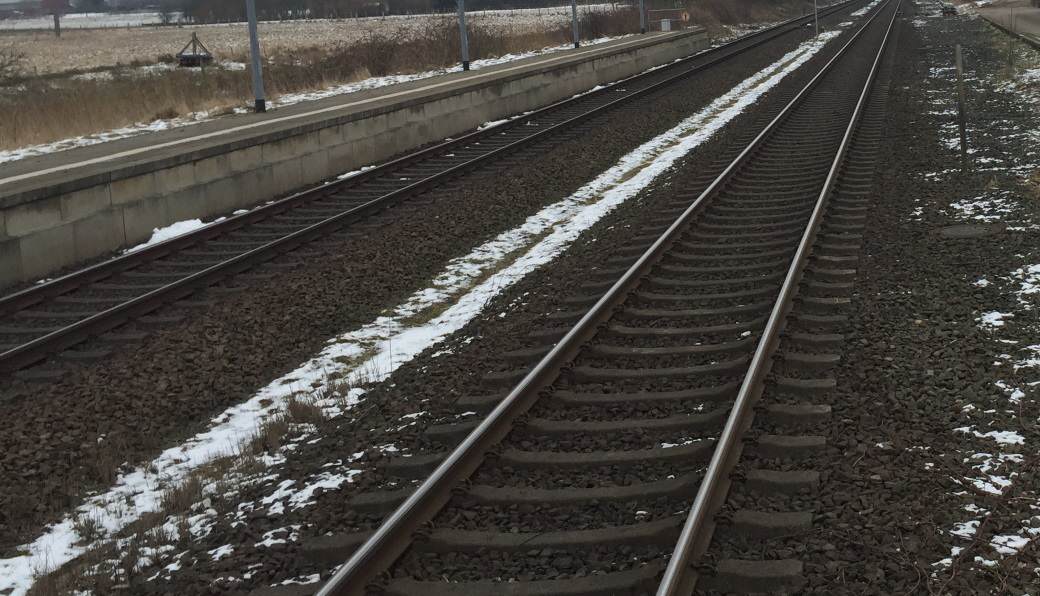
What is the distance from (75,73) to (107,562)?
42.7 meters

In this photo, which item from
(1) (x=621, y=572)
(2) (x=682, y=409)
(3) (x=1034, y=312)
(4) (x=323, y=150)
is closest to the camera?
(1) (x=621, y=572)

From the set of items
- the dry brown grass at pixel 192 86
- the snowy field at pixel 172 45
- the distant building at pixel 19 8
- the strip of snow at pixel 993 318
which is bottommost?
the strip of snow at pixel 993 318

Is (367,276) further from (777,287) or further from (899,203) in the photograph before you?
(899,203)

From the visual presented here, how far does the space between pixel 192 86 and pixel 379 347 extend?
80.4 ft

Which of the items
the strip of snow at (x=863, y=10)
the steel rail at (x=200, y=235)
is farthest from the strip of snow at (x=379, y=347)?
the strip of snow at (x=863, y=10)

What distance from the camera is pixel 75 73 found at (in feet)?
141

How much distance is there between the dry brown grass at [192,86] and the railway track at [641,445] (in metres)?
16.2

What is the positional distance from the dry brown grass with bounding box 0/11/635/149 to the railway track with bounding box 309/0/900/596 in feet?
53.2

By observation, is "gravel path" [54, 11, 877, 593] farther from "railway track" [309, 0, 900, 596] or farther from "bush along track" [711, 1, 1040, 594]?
"bush along track" [711, 1, 1040, 594]

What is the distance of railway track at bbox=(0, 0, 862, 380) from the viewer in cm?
852

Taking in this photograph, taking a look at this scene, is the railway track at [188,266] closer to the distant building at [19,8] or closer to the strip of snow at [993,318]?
the strip of snow at [993,318]

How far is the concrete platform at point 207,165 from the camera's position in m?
11.0

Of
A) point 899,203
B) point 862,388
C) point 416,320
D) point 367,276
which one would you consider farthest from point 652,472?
point 899,203

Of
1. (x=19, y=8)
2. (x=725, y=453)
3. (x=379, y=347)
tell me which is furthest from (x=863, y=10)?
(x=19, y=8)
